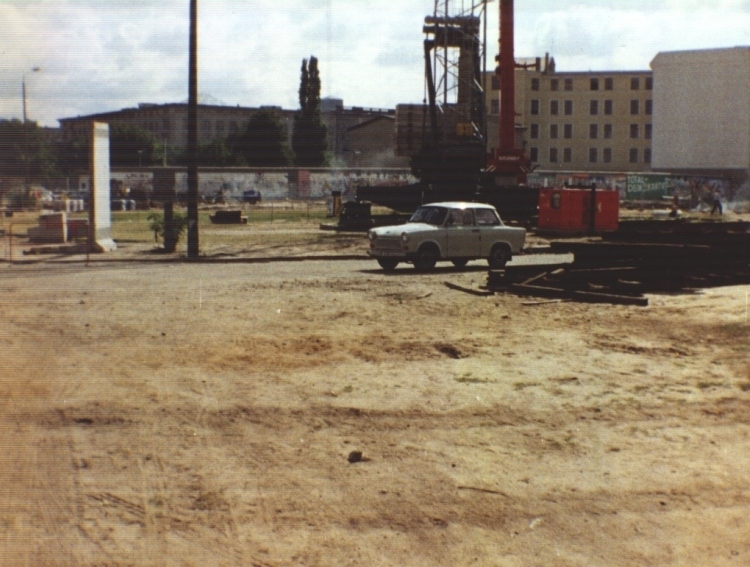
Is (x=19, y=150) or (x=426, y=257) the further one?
(x=426, y=257)

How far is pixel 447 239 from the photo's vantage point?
21.1 metres

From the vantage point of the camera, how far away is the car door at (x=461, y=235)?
21.2m

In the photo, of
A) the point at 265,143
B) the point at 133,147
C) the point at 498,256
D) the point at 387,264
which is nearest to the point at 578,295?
the point at 498,256

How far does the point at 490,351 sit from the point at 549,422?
121 inches

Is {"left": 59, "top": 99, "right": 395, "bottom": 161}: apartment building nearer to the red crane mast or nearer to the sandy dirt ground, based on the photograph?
the red crane mast

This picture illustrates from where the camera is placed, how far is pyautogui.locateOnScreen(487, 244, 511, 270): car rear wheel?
21.7 meters

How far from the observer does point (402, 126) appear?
141ft

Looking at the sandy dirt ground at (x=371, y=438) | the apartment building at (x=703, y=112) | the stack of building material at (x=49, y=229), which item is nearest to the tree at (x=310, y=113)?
the apartment building at (x=703, y=112)

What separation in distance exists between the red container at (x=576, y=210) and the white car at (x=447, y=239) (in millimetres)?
12780

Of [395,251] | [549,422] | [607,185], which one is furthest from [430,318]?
[607,185]

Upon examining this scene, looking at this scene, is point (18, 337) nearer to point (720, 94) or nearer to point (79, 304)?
point (79, 304)

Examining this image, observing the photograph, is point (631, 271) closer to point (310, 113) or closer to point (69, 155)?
point (69, 155)

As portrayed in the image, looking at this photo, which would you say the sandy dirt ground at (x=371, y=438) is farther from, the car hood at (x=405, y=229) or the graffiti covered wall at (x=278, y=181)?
the graffiti covered wall at (x=278, y=181)

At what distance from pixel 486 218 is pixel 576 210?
13628 mm
